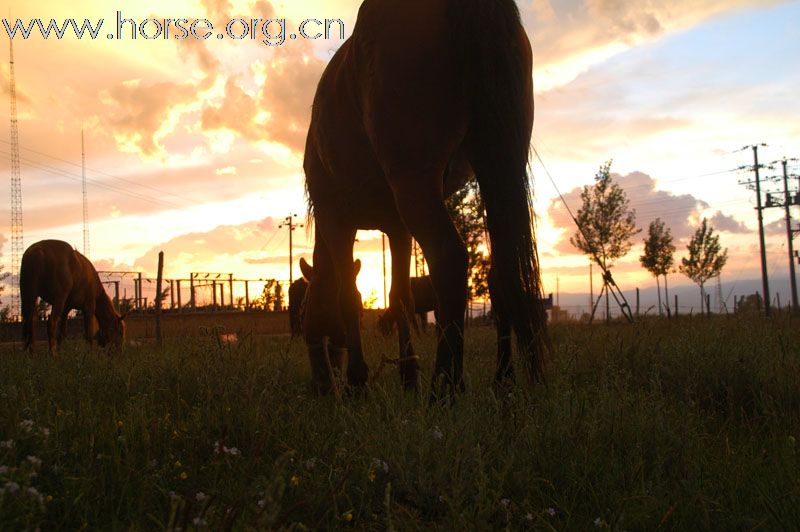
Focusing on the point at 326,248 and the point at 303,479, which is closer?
the point at 303,479

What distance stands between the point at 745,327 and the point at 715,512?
15.9 feet

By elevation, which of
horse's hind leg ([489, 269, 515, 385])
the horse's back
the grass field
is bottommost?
the grass field

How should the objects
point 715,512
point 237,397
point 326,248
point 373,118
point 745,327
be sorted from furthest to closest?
point 745,327, point 326,248, point 373,118, point 237,397, point 715,512

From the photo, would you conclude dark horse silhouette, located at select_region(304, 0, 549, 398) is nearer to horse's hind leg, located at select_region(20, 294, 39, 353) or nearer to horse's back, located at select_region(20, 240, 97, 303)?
horse's hind leg, located at select_region(20, 294, 39, 353)

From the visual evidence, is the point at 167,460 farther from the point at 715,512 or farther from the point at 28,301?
the point at 28,301

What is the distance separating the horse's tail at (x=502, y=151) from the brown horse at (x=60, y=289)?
10.2 m

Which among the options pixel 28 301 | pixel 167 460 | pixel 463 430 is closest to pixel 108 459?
pixel 167 460

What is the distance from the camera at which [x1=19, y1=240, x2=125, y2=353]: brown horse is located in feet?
40.6

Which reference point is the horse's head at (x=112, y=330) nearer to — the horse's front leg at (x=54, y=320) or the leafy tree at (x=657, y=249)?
the horse's front leg at (x=54, y=320)

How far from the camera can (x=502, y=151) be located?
3.51 metres

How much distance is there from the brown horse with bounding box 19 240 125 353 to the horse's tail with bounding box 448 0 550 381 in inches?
403

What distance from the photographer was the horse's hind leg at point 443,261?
3342mm

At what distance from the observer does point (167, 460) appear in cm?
238

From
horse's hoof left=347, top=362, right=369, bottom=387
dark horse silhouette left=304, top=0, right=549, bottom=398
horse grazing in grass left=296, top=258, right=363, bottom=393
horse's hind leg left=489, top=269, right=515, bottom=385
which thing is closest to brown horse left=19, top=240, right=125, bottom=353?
horse grazing in grass left=296, top=258, right=363, bottom=393
